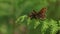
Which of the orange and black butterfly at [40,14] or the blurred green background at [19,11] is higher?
the blurred green background at [19,11]

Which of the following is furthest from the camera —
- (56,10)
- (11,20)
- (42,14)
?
(11,20)

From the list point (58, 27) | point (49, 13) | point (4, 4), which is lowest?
point (58, 27)

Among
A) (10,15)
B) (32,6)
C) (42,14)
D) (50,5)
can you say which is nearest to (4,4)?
(10,15)

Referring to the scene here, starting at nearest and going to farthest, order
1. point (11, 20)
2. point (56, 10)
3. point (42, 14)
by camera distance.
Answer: point (42, 14)
point (56, 10)
point (11, 20)

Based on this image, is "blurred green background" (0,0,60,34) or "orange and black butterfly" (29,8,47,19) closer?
"orange and black butterfly" (29,8,47,19)

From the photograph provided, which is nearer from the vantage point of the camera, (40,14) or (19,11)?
(40,14)

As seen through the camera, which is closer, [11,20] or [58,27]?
[58,27]

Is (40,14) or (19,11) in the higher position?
(19,11)

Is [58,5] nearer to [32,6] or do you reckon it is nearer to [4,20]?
[32,6]

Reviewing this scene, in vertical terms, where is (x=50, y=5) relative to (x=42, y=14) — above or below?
above

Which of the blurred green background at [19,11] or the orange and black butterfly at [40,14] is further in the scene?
the blurred green background at [19,11]

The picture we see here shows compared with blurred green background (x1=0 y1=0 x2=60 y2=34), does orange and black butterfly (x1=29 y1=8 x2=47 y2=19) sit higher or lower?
lower
